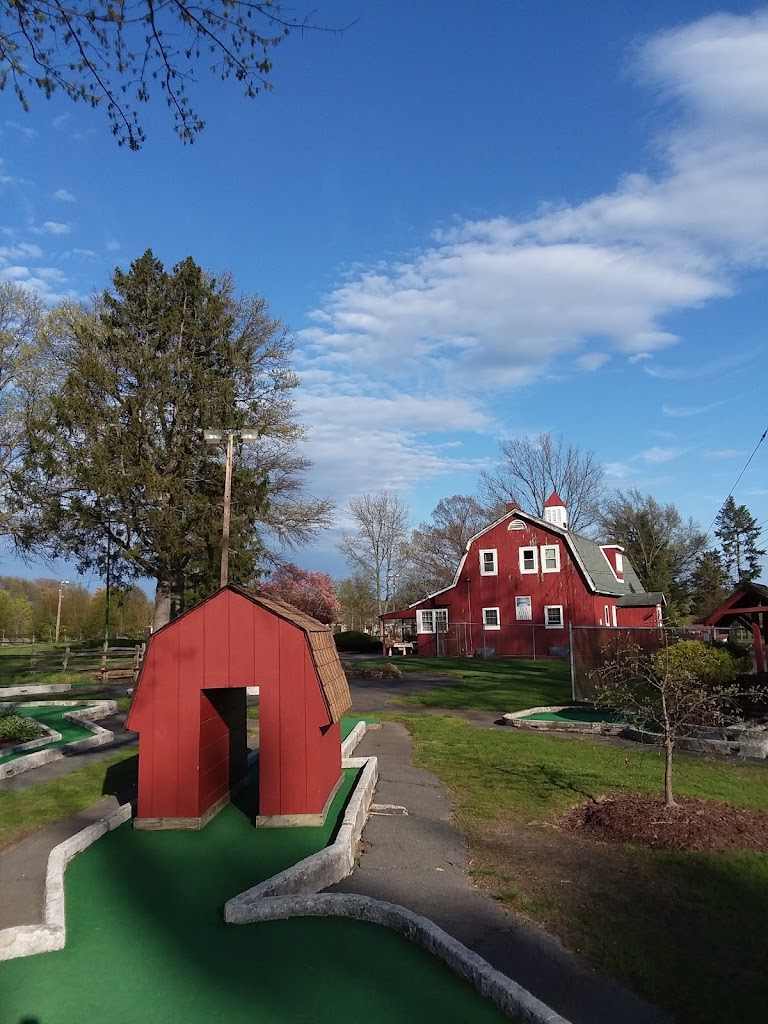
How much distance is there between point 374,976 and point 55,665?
29.6 m

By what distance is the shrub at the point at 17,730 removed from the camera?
43.5ft

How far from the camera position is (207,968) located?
4.71 metres

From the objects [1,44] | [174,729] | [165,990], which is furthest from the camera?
[174,729]

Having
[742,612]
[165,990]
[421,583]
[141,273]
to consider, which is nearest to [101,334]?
[141,273]

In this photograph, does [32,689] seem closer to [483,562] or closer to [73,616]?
[483,562]

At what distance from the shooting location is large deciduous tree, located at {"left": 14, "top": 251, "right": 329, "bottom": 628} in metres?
25.1

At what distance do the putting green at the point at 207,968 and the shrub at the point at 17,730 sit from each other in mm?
7911

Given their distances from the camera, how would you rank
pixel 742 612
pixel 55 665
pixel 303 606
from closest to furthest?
pixel 742 612 < pixel 55 665 < pixel 303 606

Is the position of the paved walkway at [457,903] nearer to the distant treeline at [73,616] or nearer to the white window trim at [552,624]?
the white window trim at [552,624]

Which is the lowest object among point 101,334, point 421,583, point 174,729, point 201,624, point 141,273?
point 174,729

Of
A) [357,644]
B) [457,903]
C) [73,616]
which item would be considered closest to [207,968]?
[457,903]

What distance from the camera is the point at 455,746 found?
1310 cm

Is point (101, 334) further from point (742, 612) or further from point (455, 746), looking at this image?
point (742, 612)

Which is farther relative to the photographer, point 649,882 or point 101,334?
point 101,334
